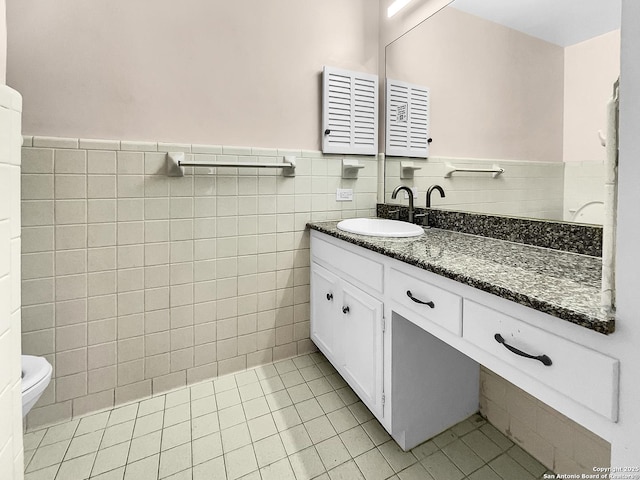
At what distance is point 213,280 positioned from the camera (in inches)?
69.6

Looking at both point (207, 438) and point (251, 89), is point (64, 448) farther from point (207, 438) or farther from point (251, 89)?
point (251, 89)

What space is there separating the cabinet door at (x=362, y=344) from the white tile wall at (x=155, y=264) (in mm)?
500

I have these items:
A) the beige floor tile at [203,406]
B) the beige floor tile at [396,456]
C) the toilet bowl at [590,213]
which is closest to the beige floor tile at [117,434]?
the beige floor tile at [203,406]

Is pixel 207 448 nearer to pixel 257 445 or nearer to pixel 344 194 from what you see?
pixel 257 445

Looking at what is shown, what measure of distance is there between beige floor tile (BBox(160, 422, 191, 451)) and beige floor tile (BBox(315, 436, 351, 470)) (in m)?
0.57

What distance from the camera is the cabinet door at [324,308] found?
66.8 inches

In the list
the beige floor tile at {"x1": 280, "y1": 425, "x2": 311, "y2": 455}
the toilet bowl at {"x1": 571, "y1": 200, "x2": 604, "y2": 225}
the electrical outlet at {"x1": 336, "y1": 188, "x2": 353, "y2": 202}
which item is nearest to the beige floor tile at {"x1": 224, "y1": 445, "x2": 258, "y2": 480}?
the beige floor tile at {"x1": 280, "y1": 425, "x2": 311, "y2": 455}

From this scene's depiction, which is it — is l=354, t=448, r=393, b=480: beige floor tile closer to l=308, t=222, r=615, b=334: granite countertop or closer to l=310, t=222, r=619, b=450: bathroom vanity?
l=310, t=222, r=619, b=450: bathroom vanity

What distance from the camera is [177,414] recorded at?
1541 mm

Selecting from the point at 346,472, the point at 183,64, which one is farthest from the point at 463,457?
the point at 183,64

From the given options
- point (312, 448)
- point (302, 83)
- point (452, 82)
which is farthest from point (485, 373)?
point (302, 83)

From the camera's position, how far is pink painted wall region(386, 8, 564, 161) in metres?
1.23

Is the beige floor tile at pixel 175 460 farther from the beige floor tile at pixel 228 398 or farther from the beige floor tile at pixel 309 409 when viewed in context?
the beige floor tile at pixel 309 409

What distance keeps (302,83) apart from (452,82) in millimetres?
815
